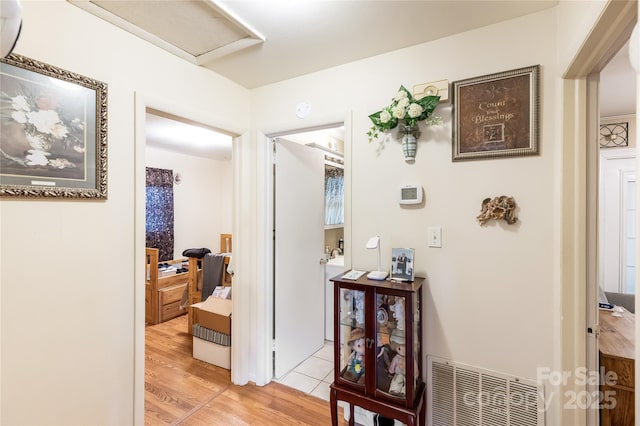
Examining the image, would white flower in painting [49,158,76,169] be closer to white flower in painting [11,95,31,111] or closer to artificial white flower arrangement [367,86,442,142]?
white flower in painting [11,95,31,111]

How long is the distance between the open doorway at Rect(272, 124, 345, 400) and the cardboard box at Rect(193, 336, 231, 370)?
0.49 m

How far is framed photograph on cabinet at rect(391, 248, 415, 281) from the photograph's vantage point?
174cm

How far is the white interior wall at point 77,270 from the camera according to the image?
128cm

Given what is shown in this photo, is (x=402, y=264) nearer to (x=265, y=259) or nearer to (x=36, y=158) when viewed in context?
(x=265, y=259)

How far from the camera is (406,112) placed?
1727 millimetres

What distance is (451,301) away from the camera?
1.75 meters

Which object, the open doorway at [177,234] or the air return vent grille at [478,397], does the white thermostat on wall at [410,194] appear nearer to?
the air return vent grille at [478,397]

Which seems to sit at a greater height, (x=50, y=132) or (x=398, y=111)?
(x=398, y=111)

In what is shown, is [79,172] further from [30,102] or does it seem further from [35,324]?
[35,324]

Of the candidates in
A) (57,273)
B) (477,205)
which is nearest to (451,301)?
(477,205)

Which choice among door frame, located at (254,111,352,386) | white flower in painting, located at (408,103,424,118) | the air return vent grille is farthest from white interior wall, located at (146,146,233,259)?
the air return vent grille

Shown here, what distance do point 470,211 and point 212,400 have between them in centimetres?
225

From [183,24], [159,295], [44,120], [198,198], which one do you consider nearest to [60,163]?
[44,120]

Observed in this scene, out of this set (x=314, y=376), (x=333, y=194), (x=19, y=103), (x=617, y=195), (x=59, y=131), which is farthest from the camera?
(x=333, y=194)
